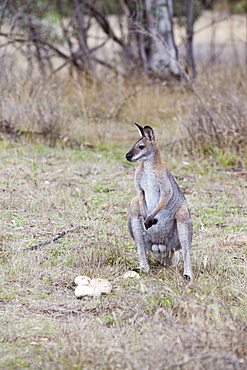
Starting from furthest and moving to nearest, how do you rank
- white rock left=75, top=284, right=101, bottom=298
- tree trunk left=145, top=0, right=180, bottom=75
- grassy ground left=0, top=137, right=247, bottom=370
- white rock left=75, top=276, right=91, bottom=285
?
tree trunk left=145, top=0, right=180, bottom=75 < white rock left=75, top=276, right=91, bottom=285 < white rock left=75, top=284, right=101, bottom=298 < grassy ground left=0, top=137, right=247, bottom=370

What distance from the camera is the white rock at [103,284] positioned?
161 inches

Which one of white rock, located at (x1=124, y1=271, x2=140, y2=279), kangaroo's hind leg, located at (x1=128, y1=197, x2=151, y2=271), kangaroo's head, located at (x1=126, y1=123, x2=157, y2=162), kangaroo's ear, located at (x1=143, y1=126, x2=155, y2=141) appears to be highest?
kangaroo's ear, located at (x1=143, y1=126, x2=155, y2=141)

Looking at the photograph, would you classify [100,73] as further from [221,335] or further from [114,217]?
[221,335]

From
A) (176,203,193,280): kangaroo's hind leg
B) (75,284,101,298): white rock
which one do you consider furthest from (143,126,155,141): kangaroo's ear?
(75,284,101,298): white rock

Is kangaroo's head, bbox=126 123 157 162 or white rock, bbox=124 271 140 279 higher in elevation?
kangaroo's head, bbox=126 123 157 162

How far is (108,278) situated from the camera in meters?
4.39

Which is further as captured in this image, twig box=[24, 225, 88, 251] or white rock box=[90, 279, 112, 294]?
twig box=[24, 225, 88, 251]

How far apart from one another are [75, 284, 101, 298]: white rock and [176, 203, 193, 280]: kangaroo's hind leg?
28.3 inches

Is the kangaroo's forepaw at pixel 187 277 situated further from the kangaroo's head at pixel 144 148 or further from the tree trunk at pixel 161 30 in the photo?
the tree trunk at pixel 161 30

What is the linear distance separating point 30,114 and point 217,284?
5996 mm

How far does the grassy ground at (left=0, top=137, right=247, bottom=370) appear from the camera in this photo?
120 inches

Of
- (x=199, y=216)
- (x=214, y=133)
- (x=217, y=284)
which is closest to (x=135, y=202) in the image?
(x=217, y=284)

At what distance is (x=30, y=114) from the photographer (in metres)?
9.41

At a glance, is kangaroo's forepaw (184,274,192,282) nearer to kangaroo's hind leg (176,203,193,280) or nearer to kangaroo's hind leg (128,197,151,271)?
kangaroo's hind leg (176,203,193,280)
